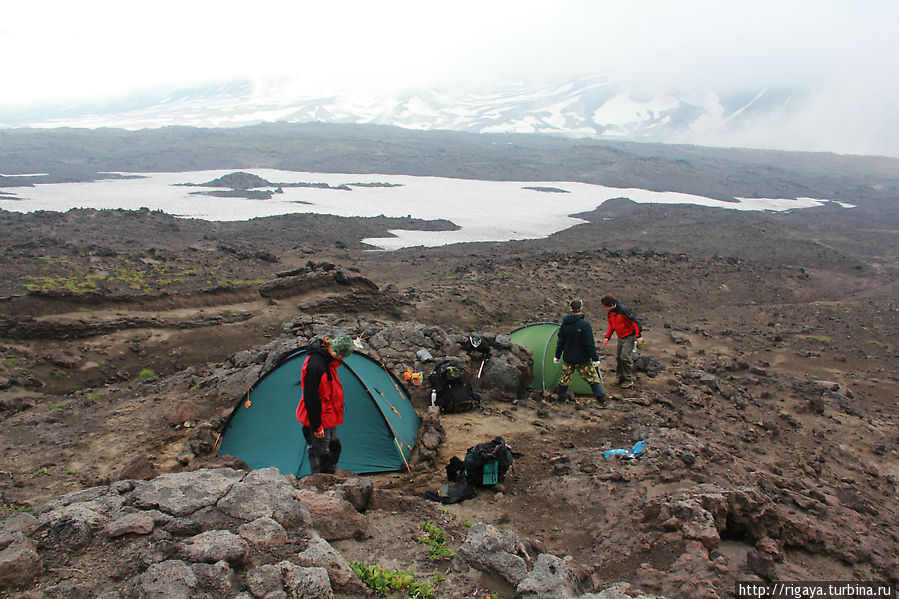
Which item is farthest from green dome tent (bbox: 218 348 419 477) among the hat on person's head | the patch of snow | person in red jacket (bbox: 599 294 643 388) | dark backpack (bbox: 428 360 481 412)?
the patch of snow

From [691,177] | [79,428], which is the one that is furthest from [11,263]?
[691,177]

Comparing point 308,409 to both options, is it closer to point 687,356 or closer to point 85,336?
point 85,336

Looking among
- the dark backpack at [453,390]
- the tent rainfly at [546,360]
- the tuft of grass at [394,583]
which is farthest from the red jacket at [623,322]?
the tuft of grass at [394,583]

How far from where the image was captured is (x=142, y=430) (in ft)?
26.5

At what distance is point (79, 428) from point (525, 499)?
686cm

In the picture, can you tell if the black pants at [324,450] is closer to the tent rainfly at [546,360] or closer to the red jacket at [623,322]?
the tent rainfly at [546,360]

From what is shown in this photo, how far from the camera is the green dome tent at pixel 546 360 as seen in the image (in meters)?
9.77

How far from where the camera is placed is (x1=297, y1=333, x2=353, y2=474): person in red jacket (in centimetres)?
582

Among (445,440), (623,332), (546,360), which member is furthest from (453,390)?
(623,332)

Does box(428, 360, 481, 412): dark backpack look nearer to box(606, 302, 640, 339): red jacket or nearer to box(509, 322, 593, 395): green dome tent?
box(509, 322, 593, 395): green dome tent

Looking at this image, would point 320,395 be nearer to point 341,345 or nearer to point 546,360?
point 341,345

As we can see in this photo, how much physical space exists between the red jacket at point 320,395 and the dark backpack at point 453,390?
113 inches

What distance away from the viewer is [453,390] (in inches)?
348

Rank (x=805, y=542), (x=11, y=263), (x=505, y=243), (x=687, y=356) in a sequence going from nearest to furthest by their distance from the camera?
1. (x=805, y=542)
2. (x=687, y=356)
3. (x=11, y=263)
4. (x=505, y=243)
